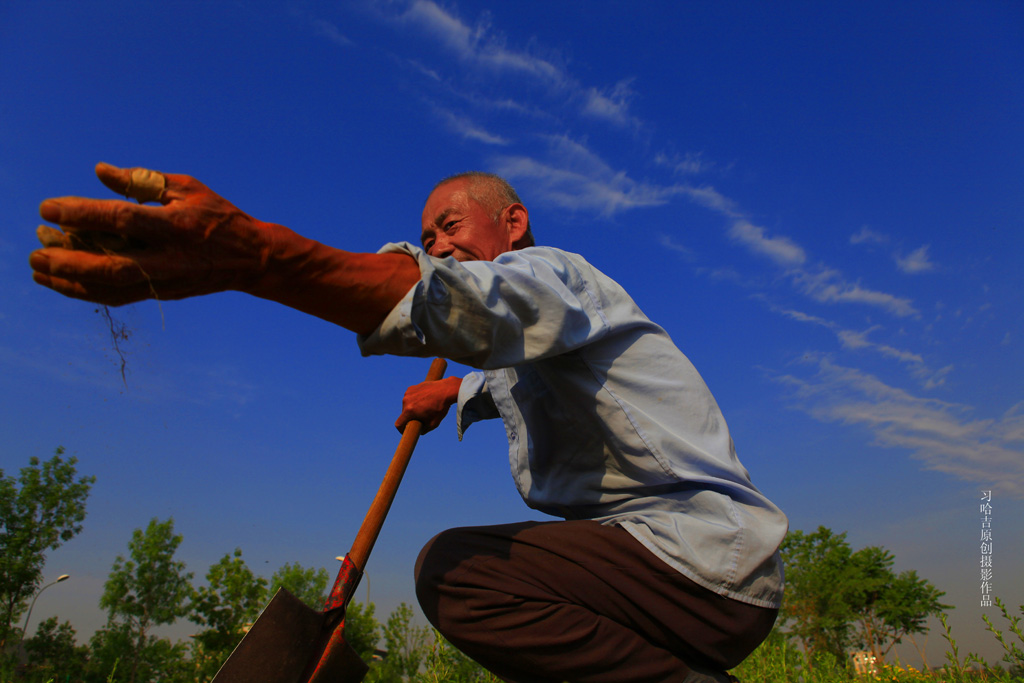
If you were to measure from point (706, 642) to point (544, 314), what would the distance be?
1.09 metres

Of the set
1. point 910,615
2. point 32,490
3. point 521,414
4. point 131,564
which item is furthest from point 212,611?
point 910,615

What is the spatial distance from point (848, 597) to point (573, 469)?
35.3m

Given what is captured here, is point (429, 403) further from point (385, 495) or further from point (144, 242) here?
point (144, 242)

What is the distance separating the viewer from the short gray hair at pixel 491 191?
107 inches

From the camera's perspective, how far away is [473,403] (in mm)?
2996

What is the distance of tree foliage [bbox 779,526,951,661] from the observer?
92.7 feet

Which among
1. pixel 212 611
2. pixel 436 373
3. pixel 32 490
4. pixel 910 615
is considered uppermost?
pixel 910 615

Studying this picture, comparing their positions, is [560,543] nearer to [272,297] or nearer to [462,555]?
[462,555]

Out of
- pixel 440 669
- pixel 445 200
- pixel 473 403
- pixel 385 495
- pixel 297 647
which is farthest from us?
pixel 440 669

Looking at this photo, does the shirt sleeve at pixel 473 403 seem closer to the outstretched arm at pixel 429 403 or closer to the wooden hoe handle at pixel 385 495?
the outstretched arm at pixel 429 403

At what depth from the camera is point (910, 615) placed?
2836 centimetres

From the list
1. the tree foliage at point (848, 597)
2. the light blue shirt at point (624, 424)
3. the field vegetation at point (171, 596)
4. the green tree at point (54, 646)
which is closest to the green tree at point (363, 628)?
the field vegetation at point (171, 596)

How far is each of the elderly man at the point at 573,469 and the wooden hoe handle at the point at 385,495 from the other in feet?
3.61

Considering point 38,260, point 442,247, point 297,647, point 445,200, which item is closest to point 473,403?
point 442,247
